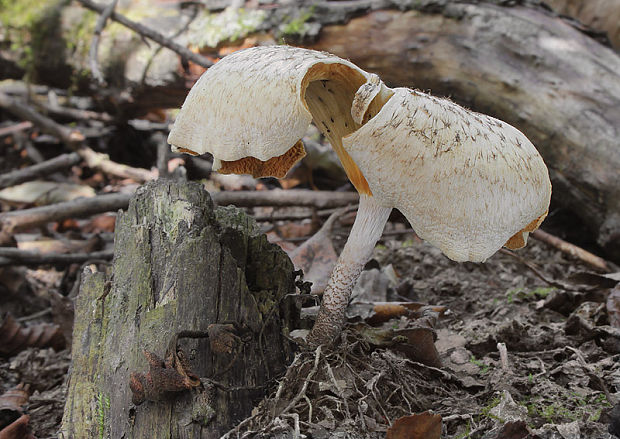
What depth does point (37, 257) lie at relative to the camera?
374 centimetres

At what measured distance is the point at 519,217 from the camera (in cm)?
179

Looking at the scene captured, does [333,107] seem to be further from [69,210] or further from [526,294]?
[69,210]

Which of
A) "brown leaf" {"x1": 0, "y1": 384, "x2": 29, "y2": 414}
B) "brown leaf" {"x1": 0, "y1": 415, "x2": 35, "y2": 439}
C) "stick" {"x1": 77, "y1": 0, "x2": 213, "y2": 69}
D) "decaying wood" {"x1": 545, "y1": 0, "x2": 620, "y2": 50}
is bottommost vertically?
"brown leaf" {"x1": 0, "y1": 384, "x2": 29, "y2": 414}

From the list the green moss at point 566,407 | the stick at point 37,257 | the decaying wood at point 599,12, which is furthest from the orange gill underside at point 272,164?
the decaying wood at point 599,12

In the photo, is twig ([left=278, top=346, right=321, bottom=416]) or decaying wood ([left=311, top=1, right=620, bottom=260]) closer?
twig ([left=278, top=346, right=321, bottom=416])

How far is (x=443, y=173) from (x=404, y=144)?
0.16 meters

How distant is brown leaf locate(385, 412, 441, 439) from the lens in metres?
1.72

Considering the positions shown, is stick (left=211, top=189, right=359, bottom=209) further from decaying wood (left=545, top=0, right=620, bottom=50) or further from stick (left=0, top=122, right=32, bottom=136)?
decaying wood (left=545, top=0, right=620, bottom=50)

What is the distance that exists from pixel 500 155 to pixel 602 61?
328 centimetres

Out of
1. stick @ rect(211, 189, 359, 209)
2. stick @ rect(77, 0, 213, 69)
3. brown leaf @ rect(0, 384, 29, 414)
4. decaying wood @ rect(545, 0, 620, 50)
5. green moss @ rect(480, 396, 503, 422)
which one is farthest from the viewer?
decaying wood @ rect(545, 0, 620, 50)

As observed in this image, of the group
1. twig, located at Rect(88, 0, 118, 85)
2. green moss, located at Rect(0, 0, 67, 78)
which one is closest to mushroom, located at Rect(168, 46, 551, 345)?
twig, located at Rect(88, 0, 118, 85)

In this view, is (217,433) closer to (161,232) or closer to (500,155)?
(161,232)

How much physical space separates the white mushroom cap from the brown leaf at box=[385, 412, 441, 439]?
99 cm

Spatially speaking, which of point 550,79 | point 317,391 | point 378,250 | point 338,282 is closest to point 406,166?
point 338,282
